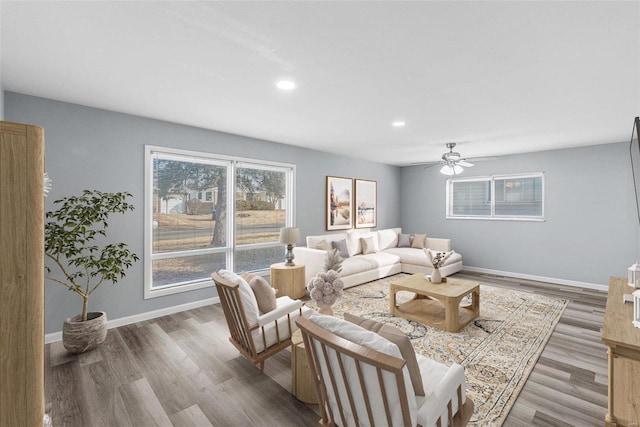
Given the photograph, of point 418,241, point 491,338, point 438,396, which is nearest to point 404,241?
point 418,241

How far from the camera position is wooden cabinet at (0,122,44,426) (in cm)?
79

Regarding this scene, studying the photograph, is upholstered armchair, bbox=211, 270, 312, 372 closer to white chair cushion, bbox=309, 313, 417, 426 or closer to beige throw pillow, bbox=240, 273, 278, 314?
beige throw pillow, bbox=240, 273, 278, 314

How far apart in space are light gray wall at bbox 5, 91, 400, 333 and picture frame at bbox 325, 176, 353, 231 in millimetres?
1911

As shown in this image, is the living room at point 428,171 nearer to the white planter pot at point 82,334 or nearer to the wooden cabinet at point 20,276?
the white planter pot at point 82,334

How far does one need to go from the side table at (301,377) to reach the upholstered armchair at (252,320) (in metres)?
0.33

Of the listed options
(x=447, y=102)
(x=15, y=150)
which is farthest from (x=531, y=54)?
(x=15, y=150)

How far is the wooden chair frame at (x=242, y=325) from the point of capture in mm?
2221

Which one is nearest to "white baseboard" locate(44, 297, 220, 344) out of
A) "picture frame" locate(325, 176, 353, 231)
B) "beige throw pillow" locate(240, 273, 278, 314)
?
"beige throw pillow" locate(240, 273, 278, 314)

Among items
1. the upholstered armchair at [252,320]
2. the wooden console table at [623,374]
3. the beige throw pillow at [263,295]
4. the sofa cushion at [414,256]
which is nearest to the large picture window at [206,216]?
the upholstered armchair at [252,320]

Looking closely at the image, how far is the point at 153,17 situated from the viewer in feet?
5.55

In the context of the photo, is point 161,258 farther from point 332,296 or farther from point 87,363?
point 332,296

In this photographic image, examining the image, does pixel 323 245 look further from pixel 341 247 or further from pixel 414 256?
pixel 414 256

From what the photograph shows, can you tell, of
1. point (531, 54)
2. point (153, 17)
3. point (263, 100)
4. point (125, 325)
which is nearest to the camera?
point (153, 17)

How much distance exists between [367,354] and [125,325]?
138 inches
